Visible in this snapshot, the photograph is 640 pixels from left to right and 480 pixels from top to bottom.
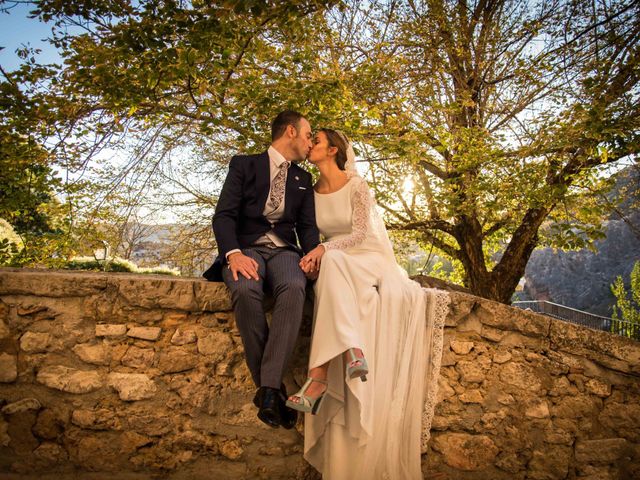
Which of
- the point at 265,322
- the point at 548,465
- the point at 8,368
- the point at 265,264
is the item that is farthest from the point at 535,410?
the point at 8,368

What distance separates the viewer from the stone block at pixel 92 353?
2.29 m

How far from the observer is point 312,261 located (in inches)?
93.3

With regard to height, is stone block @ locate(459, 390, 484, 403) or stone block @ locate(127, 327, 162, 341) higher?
stone block @ locate(127, 327, 162, 341)

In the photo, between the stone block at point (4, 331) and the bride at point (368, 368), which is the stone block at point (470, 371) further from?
the stone block at point (4, 331)

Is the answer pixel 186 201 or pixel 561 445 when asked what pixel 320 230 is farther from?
pixel 186 201

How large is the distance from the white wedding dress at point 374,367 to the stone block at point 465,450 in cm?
17

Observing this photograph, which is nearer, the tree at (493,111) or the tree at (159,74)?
the tree at (159,74)

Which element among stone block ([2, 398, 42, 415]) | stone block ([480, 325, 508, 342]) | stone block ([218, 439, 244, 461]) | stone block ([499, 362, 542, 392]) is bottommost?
stone block ([218, 439, 244, 461])

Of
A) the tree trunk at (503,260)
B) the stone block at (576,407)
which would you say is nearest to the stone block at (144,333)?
the stone block at (576,407)

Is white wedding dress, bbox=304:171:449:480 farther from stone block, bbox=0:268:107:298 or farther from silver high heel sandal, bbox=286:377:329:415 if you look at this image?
stone block, bbox=0:268:107:298

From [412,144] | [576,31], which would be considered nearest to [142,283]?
[412,144]

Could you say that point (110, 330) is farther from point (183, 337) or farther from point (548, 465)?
point (548, 465)

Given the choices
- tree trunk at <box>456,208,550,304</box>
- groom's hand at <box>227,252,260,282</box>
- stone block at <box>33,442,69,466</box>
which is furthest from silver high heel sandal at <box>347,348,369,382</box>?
tree trunk at <box>456,208,550,304</box>

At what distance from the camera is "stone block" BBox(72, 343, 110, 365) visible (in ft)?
7.52
